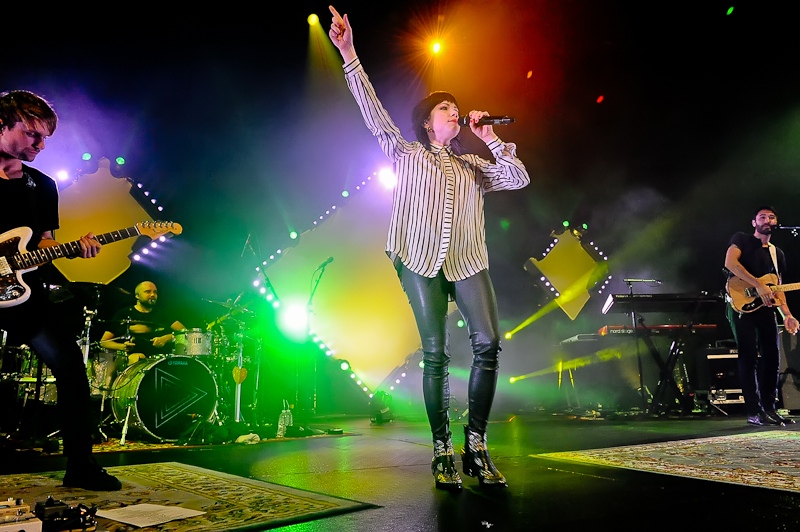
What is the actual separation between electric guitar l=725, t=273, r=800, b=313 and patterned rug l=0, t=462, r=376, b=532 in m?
4.87

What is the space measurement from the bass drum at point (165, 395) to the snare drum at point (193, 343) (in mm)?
181

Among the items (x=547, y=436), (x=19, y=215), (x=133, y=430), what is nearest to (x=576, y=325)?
(x=547, y=436)

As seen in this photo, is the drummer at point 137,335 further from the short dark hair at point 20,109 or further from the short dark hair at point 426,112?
the short dark hair at point 426,112

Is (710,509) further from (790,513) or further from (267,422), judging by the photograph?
(267,422)

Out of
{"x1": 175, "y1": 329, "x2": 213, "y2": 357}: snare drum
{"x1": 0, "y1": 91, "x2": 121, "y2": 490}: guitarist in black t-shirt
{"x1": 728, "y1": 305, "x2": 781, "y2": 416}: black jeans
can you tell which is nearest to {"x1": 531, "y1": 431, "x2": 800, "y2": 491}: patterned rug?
{"x1": 728, "y1": 305, "x2": 781, "y2": 416}: black jeans

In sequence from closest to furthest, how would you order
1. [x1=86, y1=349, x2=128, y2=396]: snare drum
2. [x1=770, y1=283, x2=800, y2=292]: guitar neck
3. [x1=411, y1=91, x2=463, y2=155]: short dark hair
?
1. [x1=411, y1=91, x2=463, y2=155]: short dark hair
2. [x1=86, y1=349, x2=128, y2=396]: snare drum
3. [x1=770, y1=283, x2=800, y2=292]: guitar neck

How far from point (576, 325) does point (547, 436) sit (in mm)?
5363

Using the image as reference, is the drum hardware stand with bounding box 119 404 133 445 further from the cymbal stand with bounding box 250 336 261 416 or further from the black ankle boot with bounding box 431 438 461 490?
the black ankle boot with bounding box 431 438 461 490

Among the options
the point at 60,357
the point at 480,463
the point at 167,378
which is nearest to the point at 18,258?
Answer: the point at 60,357

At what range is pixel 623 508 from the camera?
168cm

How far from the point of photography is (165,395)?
4527 millimetres

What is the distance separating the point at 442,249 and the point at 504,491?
1.02 metres

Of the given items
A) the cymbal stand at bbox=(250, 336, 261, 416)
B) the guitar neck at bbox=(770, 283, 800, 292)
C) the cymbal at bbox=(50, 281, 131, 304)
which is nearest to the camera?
the cymbal at bbox=(50, 281, 131, 304)

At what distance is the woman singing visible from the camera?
226 centimetres
